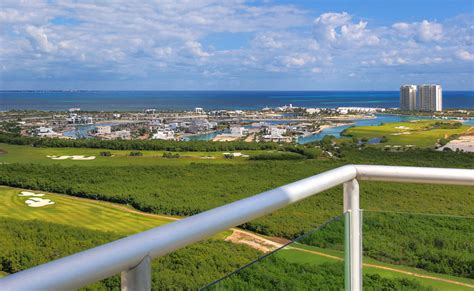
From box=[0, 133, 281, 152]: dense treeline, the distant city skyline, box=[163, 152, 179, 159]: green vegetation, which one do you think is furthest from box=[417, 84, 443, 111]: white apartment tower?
box=[163, 152, 179, 159]: green vegetation

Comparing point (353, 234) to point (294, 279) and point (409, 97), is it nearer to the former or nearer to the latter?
point (294, 279)

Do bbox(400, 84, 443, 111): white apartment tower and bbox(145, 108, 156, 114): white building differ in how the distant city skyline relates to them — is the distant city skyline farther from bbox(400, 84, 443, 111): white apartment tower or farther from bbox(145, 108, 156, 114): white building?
bbox(145, 108, 156, 114): white building

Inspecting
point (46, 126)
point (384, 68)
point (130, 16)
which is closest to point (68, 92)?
point (130, 16)

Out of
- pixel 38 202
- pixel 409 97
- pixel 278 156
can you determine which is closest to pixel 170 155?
pixel 278 156

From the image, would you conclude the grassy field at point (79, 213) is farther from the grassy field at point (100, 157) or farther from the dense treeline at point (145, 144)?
the dense treeline at point (145, 144)

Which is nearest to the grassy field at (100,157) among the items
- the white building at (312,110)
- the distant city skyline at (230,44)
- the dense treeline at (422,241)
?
the white building at (312,110)

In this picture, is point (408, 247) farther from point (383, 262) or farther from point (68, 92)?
point (68, 92)
